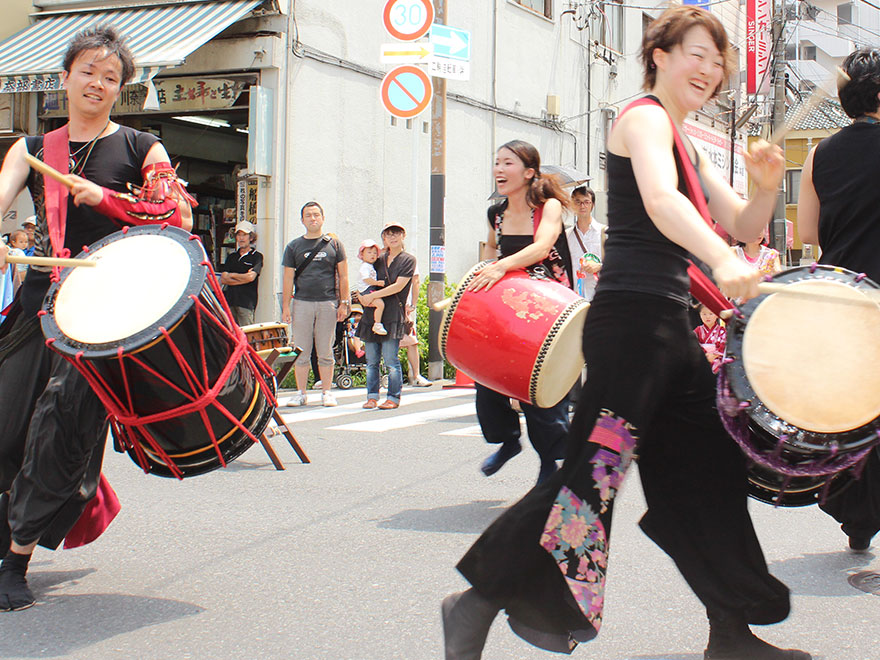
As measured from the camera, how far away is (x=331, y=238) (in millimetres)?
9977

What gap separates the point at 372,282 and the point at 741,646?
7915mm

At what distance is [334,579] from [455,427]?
4.66m

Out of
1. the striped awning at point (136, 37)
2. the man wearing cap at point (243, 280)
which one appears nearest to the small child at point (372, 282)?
the man wearing cap at point (243, 280)

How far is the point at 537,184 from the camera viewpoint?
5.17 metres

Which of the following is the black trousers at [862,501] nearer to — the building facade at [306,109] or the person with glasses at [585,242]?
the person with glasses at [585,242]

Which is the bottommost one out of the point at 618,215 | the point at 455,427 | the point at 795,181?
the point at 455,427

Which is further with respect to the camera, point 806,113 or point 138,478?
point 138,478

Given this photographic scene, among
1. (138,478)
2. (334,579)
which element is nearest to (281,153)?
(138,478)

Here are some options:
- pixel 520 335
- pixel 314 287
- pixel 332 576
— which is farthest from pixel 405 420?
pixel 332 576

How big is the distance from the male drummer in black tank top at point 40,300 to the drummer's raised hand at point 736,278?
2.08 metres

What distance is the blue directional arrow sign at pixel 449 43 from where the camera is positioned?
12703 mm

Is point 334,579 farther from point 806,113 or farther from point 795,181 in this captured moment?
point 795,181

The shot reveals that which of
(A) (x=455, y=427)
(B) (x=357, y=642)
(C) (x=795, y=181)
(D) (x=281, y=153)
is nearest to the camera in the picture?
(B) (x=357, y=642)

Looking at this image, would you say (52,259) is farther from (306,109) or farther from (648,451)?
(306,109)
